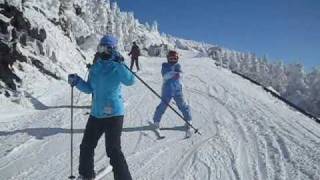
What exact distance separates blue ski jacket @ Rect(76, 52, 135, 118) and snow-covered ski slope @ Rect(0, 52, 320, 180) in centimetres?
153

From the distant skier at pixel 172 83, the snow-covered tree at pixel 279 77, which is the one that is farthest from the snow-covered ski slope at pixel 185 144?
the snow-covered tree at pixel 279 77

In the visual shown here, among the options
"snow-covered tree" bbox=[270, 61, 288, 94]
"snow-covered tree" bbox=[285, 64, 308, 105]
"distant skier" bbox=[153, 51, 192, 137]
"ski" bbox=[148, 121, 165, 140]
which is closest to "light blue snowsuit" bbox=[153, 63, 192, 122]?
"distant skier" bbox=[153, 51, 192, 137]

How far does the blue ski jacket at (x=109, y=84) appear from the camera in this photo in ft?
19.7

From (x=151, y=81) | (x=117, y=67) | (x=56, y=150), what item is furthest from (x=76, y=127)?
(x=151, y=81)

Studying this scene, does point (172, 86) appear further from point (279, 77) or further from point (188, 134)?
point (279, 77)

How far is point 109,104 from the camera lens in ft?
20.0

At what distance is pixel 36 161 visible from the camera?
845 cm

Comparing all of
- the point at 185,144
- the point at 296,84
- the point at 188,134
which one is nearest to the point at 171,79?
the point at 188,134

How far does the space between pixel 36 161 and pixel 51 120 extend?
13.7ft

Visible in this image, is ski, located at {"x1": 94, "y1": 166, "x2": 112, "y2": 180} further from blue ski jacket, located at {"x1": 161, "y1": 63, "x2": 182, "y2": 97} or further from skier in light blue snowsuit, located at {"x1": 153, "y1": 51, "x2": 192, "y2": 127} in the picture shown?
blue ski jacket, located at {"x1": 161, "y1": 63, "x2": 182, "y2": 97}

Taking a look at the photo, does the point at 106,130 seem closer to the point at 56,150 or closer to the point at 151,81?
the point at 56,150

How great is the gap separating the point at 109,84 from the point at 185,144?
→ 3.90m

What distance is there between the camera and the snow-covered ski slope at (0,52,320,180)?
7.59m

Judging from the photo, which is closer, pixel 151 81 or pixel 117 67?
pixel 117 67
